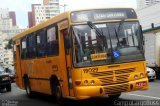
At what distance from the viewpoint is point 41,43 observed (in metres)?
16.2

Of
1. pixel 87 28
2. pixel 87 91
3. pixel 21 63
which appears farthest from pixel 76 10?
pixel 21 63

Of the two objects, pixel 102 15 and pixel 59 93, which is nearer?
pixel 102 15

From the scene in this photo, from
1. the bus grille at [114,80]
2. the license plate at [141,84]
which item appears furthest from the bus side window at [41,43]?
the license plate at [141,84]

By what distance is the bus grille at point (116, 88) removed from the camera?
491 inches

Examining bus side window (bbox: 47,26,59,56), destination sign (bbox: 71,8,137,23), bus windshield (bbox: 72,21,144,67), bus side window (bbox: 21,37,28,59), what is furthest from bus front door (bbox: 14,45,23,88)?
bus windshield (bbox: 72,21,144,67)

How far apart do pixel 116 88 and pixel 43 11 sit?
9170 centimetres

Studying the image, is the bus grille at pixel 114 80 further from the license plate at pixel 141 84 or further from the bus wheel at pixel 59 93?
the bus wheel at pixel 59 93

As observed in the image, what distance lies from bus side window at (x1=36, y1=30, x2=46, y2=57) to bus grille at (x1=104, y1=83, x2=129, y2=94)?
4134mm

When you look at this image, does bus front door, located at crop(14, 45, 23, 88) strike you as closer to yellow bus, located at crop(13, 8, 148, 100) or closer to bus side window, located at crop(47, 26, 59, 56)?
bus side window, located at crop(47, 26, 59, 56)

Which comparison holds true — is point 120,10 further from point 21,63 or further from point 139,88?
point 21,63

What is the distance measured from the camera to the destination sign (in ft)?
42.2

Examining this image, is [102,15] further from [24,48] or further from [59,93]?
[24,48]

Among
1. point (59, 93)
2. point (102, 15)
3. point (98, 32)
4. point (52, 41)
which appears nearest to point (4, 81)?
point (52, 41)

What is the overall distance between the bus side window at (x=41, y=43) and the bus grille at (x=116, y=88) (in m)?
4.13
